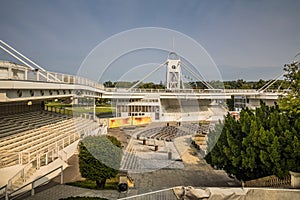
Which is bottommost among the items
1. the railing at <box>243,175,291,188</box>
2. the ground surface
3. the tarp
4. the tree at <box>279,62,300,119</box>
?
the ground surface

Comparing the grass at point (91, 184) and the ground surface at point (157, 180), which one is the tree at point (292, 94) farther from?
the grass at point (91, 184)

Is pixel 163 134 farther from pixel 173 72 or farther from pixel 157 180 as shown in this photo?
pixel 173 72

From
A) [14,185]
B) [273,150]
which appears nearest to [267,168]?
[273,150]

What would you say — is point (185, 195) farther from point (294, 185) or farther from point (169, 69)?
point (169, 69)

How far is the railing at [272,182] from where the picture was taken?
5541 mm

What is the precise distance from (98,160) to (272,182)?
4.78 metres

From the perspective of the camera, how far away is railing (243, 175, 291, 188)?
554 centimetres

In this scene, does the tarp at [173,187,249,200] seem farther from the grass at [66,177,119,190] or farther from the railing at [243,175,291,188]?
the grass at [66,177,119,190]

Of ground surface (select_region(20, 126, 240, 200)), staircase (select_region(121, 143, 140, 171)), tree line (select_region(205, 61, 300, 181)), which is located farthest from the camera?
staircase (select_region(121, 143, 140, 171))

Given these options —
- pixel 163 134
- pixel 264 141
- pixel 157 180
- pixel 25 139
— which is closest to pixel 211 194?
pixel 264 141

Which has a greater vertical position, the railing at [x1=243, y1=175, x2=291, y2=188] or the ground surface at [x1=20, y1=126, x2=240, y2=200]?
the railing at [x1=243, y1=175, x2=291, y2=188]

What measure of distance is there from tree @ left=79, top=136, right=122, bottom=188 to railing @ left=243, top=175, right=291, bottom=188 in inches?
159

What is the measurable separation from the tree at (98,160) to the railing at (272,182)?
4.04m

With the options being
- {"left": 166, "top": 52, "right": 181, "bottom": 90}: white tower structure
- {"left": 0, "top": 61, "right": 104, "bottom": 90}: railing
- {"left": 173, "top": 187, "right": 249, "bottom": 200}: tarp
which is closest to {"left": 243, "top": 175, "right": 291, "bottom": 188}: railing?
{"left": 173, "top": 187, "right": 249, "bottom": 200}: tarp
